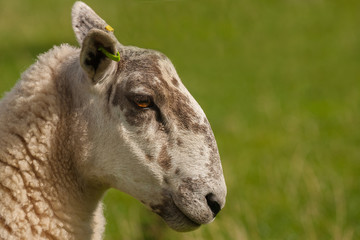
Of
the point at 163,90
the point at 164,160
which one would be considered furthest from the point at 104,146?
the point at 163,90

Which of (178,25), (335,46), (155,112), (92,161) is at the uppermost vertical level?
(335,46)

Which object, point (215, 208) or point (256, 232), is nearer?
point (215, 208)

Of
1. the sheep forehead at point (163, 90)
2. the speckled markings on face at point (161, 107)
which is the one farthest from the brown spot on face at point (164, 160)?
the sheep forehead at point (163, 90)

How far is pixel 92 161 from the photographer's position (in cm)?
441

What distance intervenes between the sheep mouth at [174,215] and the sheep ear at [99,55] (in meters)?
0.95

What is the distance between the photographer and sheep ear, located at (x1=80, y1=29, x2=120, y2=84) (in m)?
4.21

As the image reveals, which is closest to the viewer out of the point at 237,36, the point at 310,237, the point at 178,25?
the point at 310,237

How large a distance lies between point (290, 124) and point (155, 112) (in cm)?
1385

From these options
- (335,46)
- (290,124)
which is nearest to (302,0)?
(335,46)

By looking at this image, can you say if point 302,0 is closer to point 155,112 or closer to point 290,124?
point 290,124

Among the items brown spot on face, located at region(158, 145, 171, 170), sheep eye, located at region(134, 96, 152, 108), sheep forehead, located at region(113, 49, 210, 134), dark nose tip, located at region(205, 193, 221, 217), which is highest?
sheep forehead, located at region(113, 49, 210, 134)

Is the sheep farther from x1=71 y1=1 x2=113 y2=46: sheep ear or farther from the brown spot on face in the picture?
x1=71 y1=1 x2=113 y2=46: sheep ear

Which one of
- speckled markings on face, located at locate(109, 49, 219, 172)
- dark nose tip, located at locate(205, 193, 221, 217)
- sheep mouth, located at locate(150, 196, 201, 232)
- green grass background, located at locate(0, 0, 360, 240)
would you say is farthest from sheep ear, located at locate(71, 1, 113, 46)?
dark nose tip, located at locate(205, 193, 221, 217)

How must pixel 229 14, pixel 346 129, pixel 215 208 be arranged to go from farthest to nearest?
pixel 229 14 < pixel 346 129 < pixel 215 208
